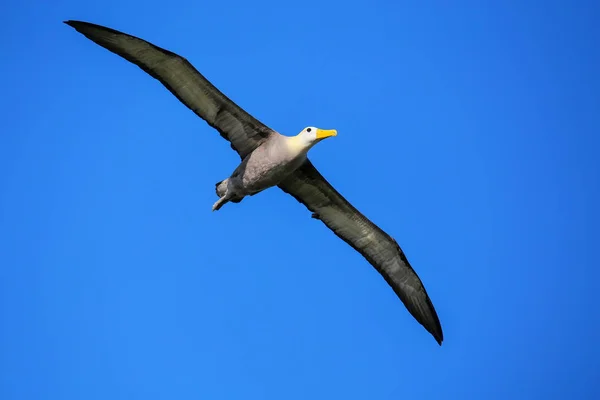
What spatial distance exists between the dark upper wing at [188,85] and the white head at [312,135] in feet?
3.22

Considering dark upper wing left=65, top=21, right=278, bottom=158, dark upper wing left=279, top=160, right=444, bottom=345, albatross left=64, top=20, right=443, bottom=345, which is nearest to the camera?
dark upper wing left=65, top=21, right=278, bottom=158

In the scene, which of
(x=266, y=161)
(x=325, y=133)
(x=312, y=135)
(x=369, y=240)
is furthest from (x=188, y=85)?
(x=369, y=240)

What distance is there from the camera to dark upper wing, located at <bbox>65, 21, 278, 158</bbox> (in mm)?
19594

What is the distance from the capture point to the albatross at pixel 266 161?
778 inches

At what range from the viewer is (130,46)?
64.6ft

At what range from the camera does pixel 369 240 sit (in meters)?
22.7

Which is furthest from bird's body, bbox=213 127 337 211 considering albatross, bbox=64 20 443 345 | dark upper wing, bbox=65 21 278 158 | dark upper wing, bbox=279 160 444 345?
dark upper wing, bbox=279 160 444 345

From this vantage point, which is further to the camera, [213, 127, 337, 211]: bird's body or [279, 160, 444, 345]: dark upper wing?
[279, 160, 444, 345]: dark upper wing

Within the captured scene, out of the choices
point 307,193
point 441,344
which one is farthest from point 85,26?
point 441,344

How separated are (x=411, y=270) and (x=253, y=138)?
5.15m

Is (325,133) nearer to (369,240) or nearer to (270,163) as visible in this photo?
(270,163)

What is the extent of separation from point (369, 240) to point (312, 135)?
396cm

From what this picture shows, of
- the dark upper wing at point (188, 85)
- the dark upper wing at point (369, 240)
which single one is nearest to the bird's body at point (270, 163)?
the dark upper wing at point (188, 85)

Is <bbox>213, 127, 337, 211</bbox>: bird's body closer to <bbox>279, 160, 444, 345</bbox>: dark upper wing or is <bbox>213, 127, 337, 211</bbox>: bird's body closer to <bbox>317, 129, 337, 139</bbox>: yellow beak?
<bbox>317, 129, 337, 139</bbox>: yellow beak
